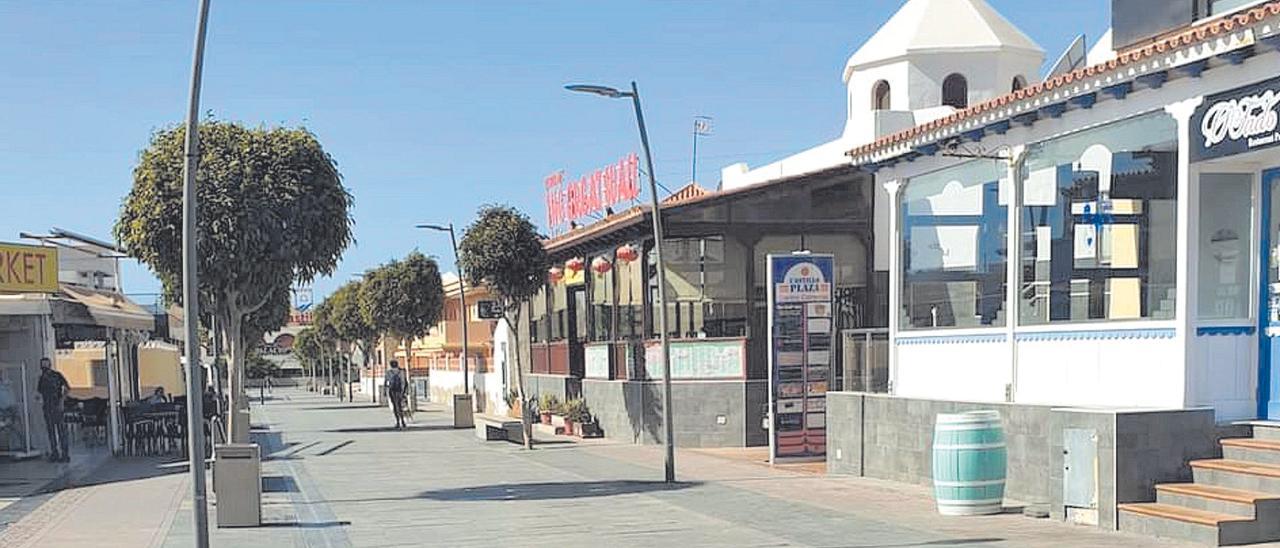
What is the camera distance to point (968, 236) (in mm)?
15133

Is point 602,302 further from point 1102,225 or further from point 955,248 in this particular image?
point 1102,225

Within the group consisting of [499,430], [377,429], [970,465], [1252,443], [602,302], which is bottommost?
[377,429]

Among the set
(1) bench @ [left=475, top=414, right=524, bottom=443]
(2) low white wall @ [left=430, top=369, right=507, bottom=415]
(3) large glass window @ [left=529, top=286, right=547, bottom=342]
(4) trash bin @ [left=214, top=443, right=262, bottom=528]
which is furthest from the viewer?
(2) low white wall @ [left=430, top=369, right=507, bottom=415]

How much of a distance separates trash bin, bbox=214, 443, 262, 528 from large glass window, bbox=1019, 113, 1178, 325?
866 centimetres

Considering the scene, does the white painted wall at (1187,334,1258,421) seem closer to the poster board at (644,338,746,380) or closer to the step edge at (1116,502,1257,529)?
the step edge at (1116,502,1257,529)

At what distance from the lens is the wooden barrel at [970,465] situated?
12.5 metres

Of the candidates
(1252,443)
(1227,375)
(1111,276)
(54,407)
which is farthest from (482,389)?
(1252,443)

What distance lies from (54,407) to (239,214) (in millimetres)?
7646

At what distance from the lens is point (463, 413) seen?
109ft

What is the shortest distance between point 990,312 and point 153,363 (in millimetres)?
30640

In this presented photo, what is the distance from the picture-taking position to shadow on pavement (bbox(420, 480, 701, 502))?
1581 cm

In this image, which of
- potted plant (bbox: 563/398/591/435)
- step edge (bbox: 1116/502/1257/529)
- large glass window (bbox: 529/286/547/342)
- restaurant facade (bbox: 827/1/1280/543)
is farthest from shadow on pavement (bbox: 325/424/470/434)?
step edge (bbox: 1116/502/1257/529)

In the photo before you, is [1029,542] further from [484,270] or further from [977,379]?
[484,270]

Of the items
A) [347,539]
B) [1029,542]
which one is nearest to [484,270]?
[347,539]
